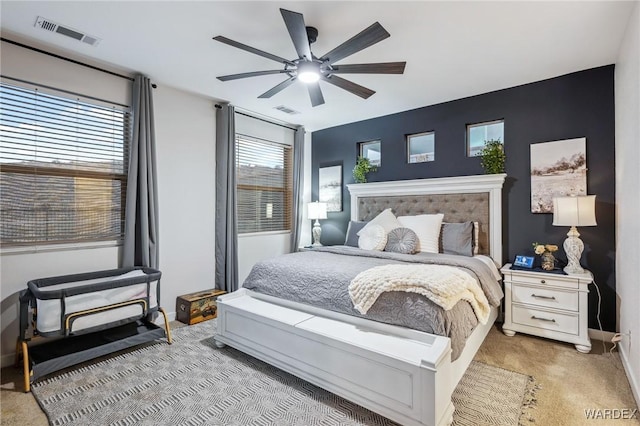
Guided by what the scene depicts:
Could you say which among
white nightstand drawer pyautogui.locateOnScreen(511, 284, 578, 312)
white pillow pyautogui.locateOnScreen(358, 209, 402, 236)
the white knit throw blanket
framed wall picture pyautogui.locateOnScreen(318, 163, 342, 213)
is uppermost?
framed wall picture pyautogui.locateOnScreen(318, 163, 342, 213)

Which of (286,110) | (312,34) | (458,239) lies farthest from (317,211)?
(312,34)

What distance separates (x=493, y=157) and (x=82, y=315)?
13.9 ft

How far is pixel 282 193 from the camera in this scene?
5.12 meters

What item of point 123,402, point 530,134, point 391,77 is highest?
point 391,77

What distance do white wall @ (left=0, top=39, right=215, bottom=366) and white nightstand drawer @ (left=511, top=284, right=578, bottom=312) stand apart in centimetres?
349

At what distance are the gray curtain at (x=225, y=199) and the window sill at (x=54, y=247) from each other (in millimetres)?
1176

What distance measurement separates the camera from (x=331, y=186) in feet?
17.1

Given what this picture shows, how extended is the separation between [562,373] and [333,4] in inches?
127

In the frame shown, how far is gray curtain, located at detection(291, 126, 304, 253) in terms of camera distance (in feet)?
16.7

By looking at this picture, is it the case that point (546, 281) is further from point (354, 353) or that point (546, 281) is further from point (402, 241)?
point (354, 353)

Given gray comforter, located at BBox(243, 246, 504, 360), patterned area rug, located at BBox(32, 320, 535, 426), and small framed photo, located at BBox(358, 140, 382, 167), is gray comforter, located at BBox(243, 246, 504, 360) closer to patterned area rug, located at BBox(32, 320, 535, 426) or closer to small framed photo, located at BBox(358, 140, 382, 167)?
patterned area rug, located at BBox(32, 320, 535, 426)

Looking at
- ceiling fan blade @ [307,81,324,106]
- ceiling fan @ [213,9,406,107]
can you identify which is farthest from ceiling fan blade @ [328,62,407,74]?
ceiling fan blade @ [307,81,324,106]

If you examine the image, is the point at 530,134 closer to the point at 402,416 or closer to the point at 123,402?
the point at 402,416

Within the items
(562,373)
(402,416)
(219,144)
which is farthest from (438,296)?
(219,144)
